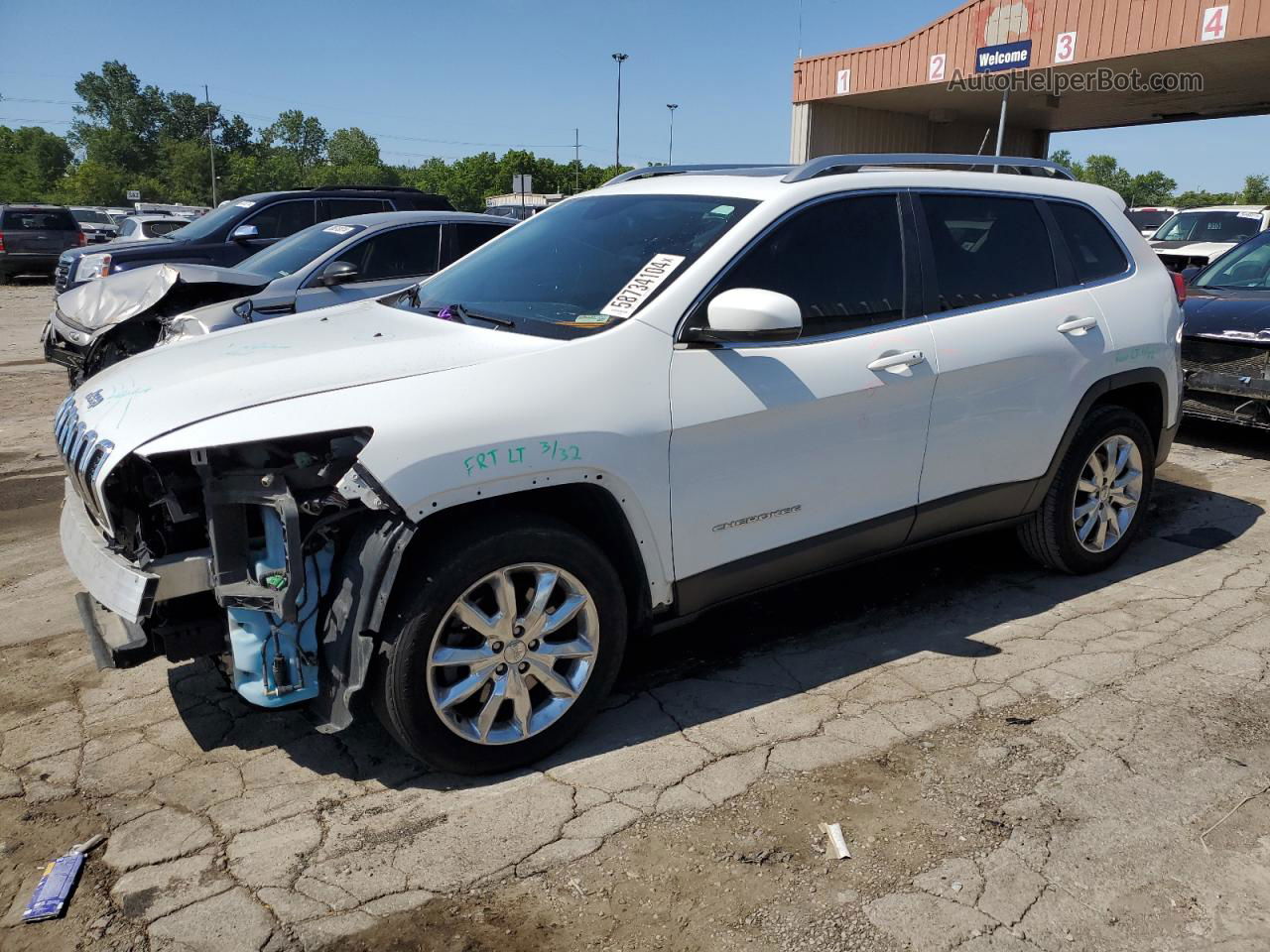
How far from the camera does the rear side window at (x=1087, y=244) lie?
15.2 ft

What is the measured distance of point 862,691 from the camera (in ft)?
12.3

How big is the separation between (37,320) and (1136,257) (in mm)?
17028

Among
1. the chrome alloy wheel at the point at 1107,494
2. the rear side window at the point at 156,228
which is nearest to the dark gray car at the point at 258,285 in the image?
the chrome alloy wheel at the point at 1107,494

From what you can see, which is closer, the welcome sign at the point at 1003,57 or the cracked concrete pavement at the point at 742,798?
the cracked concrete pavement at the point at 742,798

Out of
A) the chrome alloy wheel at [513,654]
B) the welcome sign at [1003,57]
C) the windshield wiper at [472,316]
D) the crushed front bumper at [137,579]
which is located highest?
the welcome sign at [1003,57]

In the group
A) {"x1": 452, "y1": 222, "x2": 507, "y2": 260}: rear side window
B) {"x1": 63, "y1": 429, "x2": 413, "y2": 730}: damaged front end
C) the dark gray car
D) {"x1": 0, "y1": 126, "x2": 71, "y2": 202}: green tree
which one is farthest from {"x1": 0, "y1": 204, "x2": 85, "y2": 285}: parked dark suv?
{"x1": 0, "y1": 126, "x2": 71, "y2": 202}: green tree

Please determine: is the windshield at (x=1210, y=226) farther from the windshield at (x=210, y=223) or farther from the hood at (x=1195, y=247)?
the windshield at (x=210, y=223)

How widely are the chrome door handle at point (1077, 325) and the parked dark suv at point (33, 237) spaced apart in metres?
24.3

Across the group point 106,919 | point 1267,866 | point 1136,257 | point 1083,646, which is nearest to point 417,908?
point 106,919

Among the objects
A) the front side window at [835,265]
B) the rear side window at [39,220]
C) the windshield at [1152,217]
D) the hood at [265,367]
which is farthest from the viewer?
the windshield at [1152,217]

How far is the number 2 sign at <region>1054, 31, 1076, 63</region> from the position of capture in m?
17.0

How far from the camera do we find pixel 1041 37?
57.5 ft

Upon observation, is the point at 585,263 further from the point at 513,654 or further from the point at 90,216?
the point at 90,216

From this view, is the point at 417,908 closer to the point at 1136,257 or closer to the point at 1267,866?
the point at 1267,866
